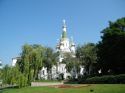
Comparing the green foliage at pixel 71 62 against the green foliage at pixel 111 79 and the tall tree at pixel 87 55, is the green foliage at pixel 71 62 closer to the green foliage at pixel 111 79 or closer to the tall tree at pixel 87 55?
the tall tree at pixel 87 55

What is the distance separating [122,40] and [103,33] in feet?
26.4

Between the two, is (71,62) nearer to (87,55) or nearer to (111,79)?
(87,55)

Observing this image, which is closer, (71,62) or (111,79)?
(111,79)

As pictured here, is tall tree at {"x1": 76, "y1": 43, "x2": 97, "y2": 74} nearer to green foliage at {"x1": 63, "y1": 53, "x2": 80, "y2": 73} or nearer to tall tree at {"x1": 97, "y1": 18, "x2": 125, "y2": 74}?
green foliage at {"x1": 63, "y1": 53, "x2": 80, "y2": 73}

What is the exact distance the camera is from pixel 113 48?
54.6 m

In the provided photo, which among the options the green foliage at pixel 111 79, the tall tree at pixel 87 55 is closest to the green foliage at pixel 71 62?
the tall tree at pixel 87 55

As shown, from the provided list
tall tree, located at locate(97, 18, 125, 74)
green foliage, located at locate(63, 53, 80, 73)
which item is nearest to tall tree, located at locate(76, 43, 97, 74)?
green foliage, located at locate(63, 53, 80, 73)

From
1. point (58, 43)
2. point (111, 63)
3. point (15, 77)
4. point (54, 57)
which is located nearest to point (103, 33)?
point (111, 63)

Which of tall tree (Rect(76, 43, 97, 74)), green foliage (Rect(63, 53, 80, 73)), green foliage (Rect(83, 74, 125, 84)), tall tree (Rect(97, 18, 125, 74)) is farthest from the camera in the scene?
green foliage (Rect(63, 53, 80, 73))

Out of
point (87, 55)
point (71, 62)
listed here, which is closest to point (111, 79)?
point (87, 55)

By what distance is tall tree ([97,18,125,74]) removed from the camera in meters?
53.7

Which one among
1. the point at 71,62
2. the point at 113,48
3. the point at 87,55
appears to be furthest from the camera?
the point at 71,62

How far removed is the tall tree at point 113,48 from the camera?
176 feet

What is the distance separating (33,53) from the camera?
4881cm
